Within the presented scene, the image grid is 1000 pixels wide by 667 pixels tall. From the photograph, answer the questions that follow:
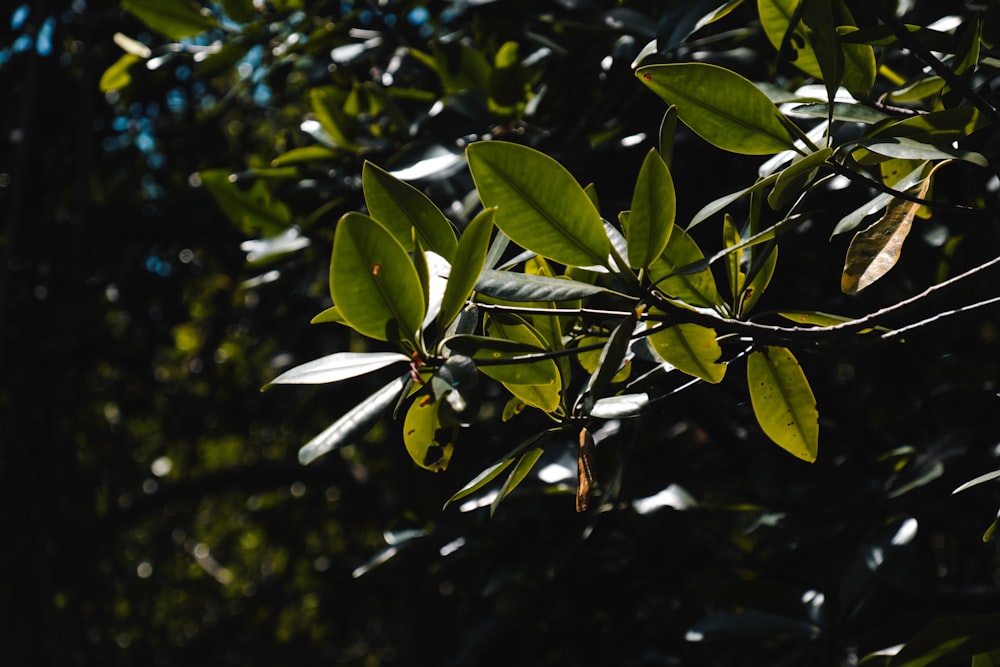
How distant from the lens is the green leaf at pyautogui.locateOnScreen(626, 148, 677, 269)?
598mm

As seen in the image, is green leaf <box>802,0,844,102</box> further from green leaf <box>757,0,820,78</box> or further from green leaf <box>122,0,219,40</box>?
green leaf <box>122,0,219,40</box>

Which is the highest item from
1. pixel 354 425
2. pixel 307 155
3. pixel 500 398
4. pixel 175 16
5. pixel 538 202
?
pixel 538 202

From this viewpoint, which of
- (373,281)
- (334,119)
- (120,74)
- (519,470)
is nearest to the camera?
(373,281)

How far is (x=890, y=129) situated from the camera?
70 cm

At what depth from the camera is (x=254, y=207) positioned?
4.58ft

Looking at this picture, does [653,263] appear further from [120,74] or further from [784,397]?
[120,74]

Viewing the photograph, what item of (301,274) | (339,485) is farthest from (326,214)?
(339,485)

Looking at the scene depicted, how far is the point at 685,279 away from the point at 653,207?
9 cm

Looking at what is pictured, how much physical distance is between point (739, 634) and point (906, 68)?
73cm

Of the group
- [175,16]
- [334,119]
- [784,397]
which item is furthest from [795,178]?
[175,16]

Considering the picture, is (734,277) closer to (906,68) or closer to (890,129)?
(890,129)

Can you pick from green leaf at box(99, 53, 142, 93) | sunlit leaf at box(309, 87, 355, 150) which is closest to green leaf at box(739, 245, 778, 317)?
sunlit leaf at box(309, 87, 355, 150)

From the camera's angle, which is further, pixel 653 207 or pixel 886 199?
pixel 886 199

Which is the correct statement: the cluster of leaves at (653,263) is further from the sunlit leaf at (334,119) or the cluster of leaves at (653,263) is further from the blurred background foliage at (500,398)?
the sunlit leaf at (334,119)
